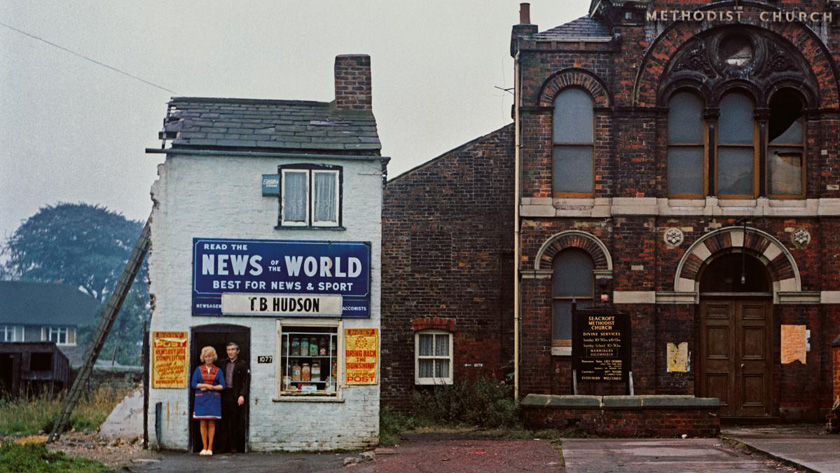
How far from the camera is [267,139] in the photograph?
19359mm

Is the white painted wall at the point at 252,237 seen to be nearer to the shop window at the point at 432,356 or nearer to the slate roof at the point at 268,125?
the slate roof at the point at 268,125

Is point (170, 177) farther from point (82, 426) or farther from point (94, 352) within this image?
point (82, 426)

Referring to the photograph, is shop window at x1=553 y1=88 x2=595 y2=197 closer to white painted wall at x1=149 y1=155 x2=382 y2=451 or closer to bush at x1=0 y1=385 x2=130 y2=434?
white painted wall at x1=149 y1=155 x2=382 y2=451

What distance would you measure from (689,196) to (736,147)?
140 centimetres

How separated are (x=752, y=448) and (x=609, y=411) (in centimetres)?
315

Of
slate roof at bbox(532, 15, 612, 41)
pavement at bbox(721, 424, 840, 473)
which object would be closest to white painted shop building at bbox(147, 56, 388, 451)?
slate roof at bbox(532, 15, 612, 41)

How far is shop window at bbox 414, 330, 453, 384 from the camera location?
25219 mm

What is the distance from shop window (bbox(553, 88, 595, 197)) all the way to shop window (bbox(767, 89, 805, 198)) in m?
3.70

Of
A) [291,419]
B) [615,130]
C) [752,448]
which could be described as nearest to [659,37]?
[615,130]

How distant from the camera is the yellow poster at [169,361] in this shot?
18.5m

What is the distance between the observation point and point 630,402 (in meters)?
19.5

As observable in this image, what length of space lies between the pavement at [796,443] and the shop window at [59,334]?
207ft

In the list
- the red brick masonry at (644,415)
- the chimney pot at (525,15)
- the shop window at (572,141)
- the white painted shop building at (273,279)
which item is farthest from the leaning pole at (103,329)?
the chimney pot at (525,15)

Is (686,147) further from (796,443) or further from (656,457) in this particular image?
(656,457)
